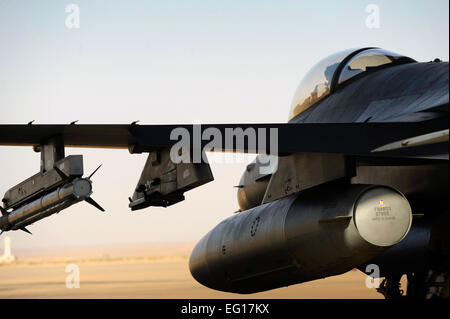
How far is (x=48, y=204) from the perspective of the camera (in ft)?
39.8

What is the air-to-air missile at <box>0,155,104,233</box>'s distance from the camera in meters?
11.5

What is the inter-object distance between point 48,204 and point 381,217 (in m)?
5.00

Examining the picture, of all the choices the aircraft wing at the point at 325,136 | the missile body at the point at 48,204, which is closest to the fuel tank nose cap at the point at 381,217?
the aircraft wing at the point at 325,136

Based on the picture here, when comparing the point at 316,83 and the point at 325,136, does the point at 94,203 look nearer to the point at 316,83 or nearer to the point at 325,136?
the point at 325,136

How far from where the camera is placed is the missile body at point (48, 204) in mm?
11477

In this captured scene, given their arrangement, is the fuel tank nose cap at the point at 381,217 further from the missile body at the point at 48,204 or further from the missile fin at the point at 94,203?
the missile body at the point at 48,204

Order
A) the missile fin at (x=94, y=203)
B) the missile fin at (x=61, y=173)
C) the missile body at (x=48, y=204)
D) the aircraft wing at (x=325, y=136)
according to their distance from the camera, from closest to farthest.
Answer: the aircraft wing at (x=325, y=136), the missile body at (x=48, y=204), the missile fin at (x=94, y=203), the missile fin at (x=61, y=173)

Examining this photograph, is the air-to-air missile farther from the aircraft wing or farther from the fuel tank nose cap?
the fuel tank nose cap

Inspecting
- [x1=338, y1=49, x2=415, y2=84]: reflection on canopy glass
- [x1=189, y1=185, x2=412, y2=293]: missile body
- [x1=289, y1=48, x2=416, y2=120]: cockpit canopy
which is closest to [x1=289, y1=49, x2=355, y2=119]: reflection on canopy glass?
[x1=289, y1=48, x2=416, y2=120]: cockpit canopy

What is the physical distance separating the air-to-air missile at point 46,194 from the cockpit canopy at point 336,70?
4.73 m

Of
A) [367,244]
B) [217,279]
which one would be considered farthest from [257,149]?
[217,279]

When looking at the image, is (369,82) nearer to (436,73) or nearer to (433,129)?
(436,73)

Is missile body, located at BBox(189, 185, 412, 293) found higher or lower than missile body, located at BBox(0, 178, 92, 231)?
lower
